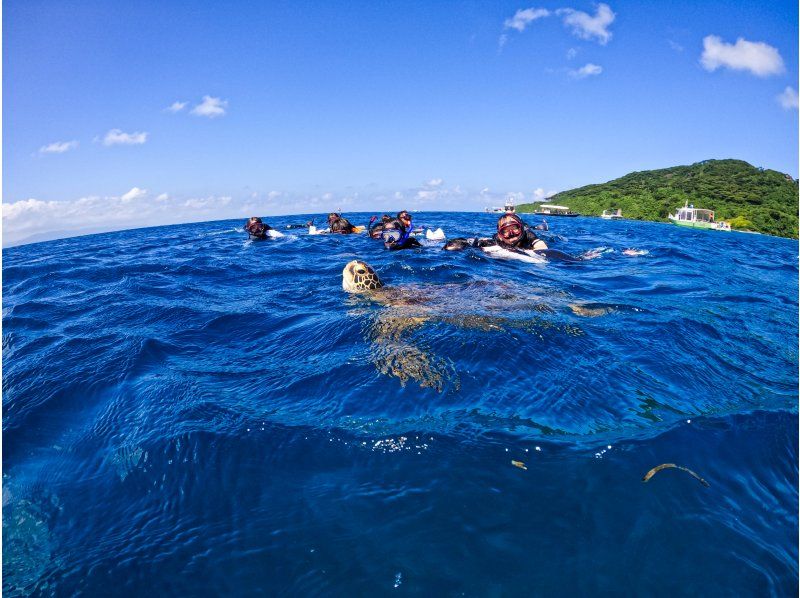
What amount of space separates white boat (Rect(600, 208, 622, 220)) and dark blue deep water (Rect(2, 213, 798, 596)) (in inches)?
2913

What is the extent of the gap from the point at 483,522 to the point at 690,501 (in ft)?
5.15

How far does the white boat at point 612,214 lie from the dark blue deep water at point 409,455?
7399 cm

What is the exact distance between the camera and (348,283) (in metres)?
9.94

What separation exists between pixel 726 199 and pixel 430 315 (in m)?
91.3

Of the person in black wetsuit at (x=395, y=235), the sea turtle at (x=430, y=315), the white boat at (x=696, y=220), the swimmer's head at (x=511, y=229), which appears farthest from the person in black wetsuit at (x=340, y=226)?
the white boat at (x=696, y=220)

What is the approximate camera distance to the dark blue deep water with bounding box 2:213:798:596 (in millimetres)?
2578

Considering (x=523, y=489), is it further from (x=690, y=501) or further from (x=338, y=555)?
(x=338, y=555)

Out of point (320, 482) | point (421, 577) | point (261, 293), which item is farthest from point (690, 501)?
point (261, 293)

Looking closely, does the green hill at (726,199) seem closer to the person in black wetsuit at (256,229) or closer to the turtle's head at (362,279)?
the person in black wetsuit at (256,229)

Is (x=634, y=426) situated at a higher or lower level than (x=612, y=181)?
lower

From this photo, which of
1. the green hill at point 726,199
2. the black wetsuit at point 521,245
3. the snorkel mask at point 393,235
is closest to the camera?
the black wetsuit at point 521,245

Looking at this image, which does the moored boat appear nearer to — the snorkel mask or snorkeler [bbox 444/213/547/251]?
snorkeler [bbox 444/213/547/251]

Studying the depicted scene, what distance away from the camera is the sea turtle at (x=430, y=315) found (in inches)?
206

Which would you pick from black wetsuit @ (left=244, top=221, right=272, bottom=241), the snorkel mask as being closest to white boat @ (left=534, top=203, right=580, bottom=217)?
black wetsuit @ (left=244, top=221, right=272, bottom=241)
